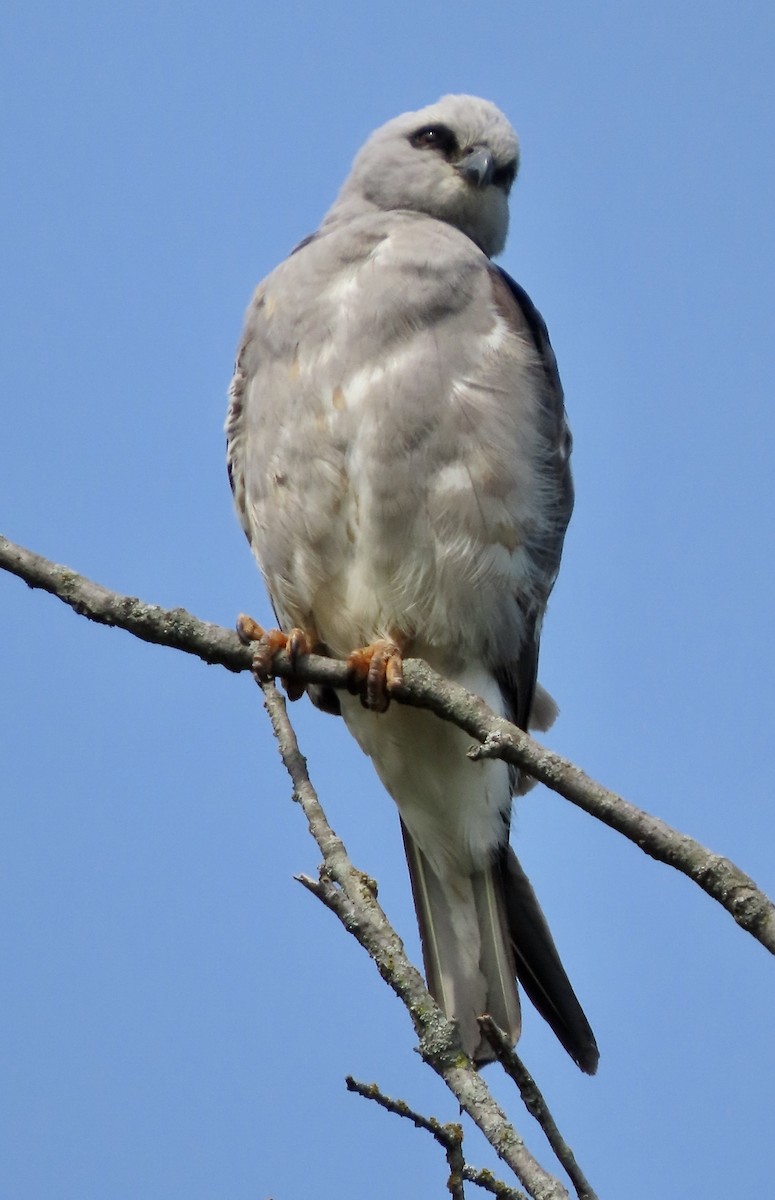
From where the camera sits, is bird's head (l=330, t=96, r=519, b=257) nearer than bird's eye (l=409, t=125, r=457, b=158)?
Yes

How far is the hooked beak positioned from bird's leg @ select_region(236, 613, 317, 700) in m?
2.17

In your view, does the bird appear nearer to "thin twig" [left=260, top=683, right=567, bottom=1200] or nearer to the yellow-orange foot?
the yellow-orange foot

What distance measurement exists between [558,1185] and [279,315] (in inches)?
121

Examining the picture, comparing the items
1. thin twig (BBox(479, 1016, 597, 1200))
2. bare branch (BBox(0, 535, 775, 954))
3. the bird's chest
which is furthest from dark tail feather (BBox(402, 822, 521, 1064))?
thin twig (BBox(479, 1016, 597, 1200))

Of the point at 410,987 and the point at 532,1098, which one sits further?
the point at 410,987

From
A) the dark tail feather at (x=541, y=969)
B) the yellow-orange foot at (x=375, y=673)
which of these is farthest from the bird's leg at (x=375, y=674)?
the dark tail feather at (x=541, y=969)

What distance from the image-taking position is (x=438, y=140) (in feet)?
18.6

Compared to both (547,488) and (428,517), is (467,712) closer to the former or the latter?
(428,517)

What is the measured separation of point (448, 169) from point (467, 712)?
A: 2924mm

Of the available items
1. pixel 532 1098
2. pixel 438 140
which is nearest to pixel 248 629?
pixel 532 1098

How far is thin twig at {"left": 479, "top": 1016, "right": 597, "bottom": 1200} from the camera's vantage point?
2566 mm

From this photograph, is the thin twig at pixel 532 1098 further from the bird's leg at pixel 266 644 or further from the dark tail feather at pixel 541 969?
the dark tail feather at pixel 541 969

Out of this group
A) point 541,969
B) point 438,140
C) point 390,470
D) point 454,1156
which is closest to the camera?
point 454,1156

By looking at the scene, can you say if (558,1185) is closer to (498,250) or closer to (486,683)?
(486,683)
